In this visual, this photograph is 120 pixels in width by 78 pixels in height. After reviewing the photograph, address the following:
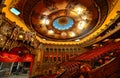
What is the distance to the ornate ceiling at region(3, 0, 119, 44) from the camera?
9.75 meters

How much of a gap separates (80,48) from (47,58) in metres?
4.06

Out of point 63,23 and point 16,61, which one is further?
point 63,23

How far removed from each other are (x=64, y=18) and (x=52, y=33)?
2395 mm

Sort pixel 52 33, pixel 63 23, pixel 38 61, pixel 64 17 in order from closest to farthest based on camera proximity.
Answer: pixel 38 61 → pixel 64 17 → pixel 63 23 → pixel 52 33

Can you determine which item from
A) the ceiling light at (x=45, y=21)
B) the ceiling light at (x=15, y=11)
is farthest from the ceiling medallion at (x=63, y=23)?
the ceiling light at (x=15, y=11)

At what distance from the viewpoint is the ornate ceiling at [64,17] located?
32.0 feet

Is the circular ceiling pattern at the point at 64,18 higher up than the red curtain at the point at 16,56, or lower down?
higher up

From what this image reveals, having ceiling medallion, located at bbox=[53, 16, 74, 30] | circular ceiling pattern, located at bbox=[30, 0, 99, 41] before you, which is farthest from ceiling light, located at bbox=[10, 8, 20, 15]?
ceiling medallion, located at bbox=[53, 16, 74, 30]

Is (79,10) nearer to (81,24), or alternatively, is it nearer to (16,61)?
(81,24)

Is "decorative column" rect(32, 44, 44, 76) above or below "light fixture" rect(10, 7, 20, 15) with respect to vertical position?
below

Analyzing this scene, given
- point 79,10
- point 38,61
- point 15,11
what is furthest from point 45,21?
point 38,61

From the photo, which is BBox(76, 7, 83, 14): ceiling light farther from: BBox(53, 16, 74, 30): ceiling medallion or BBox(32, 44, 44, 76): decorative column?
BBox(32, 44, 44, 76): decorative column

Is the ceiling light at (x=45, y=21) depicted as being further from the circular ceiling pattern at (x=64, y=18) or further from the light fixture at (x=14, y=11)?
the light fixture at (x=14, y=11)

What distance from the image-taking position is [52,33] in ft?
46.8
